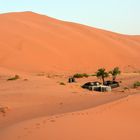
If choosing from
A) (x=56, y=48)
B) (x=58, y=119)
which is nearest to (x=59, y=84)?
(x=58, y=119)

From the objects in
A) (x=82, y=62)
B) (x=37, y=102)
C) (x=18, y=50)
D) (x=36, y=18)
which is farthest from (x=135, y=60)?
(x=37, y=102)

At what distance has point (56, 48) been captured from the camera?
62.6m

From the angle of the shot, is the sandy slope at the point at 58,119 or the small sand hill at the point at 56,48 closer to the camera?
the sandy slope at the point at 58,119

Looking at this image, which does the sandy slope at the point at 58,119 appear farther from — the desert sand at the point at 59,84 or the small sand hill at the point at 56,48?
the small sand hill at the point at 56,48

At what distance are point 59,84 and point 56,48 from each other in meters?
38.8

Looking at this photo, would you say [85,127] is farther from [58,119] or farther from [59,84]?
[59,84]

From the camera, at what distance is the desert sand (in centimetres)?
981

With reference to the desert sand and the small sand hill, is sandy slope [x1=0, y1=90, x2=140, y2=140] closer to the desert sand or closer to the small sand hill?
the desert sand

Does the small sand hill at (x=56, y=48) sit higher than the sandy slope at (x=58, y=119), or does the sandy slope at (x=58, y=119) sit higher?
the small sand hill at (x=56, y=48)

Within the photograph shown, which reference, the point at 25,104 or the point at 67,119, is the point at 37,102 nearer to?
the point at 25,104

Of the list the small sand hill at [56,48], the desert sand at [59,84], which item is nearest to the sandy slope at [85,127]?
the desert sand at [59,84]

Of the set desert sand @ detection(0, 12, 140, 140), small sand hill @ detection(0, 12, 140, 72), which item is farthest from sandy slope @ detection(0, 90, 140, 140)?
small sand hill @ detection(0, 12, 140, 72)

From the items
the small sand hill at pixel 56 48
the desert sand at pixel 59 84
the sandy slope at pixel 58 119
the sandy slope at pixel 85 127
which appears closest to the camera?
the sandy slope at pixel 85 127

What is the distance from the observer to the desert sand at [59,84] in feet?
32.2
